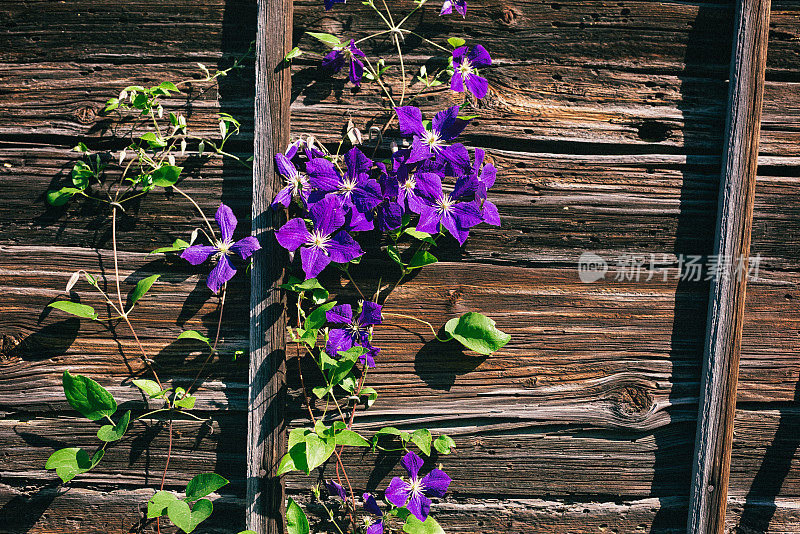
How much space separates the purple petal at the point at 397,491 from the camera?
1.38m

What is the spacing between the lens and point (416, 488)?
4.68ft

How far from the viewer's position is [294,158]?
1484 millimetres

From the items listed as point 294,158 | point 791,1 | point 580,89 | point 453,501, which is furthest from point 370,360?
point 791,1

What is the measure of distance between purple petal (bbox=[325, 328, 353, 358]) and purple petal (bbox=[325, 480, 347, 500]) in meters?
0.39

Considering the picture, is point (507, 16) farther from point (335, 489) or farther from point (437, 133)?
point (335, 489)

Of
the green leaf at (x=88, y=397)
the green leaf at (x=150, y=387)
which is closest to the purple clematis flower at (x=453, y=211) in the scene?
the green leaf at (x=150, y=387)

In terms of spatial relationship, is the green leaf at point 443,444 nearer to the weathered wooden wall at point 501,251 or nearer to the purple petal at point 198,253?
the weathered wooden wall at point 501,251

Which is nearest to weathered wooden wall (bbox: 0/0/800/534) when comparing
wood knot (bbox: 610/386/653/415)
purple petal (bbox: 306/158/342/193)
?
wood knot (bbox: 610/386/653/415)

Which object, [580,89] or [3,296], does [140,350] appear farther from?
[580,89]

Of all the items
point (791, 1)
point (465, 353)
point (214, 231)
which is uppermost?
point (791, 1)

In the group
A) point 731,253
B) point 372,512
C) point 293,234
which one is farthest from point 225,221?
point 731,253

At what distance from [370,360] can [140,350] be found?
75 cm

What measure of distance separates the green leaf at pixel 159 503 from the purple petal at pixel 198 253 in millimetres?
689

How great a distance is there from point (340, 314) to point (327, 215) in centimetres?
30
